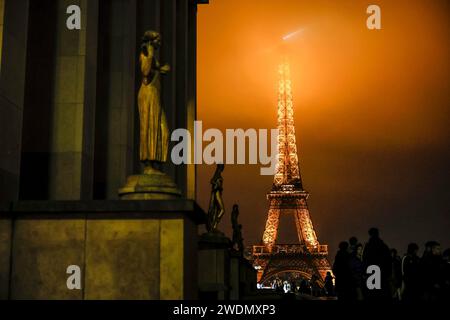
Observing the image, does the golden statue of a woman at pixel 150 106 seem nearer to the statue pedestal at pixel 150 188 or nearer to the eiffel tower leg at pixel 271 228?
the statue pedestal at pixel 150 188

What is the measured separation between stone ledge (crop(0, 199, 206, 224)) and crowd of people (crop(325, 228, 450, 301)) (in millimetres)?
6891

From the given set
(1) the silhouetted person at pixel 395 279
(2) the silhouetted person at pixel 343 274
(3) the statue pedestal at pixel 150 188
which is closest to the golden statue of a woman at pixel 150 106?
(3) the statue pedestal at pixel 150 188

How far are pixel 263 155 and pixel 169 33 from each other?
71154 mm

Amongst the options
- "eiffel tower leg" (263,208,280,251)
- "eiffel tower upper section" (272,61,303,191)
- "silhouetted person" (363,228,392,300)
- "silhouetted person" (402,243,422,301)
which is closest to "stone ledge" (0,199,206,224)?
"silhouetted person" (363,228,392,300)

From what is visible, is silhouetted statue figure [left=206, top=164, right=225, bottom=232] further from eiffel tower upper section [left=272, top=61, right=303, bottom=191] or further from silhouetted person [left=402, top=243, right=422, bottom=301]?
eiffel tower upper section [left=272, top=61, right=303, bottom=191]

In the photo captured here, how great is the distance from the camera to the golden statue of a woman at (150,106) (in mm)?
12562

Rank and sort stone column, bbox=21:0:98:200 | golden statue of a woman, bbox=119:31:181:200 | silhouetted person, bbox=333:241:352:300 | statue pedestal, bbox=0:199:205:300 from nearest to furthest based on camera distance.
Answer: statue pedestal, bbox=0:199:205:300 < golden statue of a woman, bbox=119:31:181:200 < stone column, bbox=21:0:98:200 < silhouetted person, bbox=333:241:352:300

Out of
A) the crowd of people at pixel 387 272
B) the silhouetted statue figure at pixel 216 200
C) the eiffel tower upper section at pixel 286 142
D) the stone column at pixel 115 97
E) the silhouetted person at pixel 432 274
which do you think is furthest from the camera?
the eiffel tower upper section at pixel 286 142

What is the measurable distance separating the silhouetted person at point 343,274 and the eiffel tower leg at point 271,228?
71641 mm

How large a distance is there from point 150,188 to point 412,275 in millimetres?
8058

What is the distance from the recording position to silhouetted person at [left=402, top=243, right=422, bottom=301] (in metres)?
17.1

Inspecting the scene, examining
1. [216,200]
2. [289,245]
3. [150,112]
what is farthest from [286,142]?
[150,112]

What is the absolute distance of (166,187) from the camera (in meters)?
12.3
